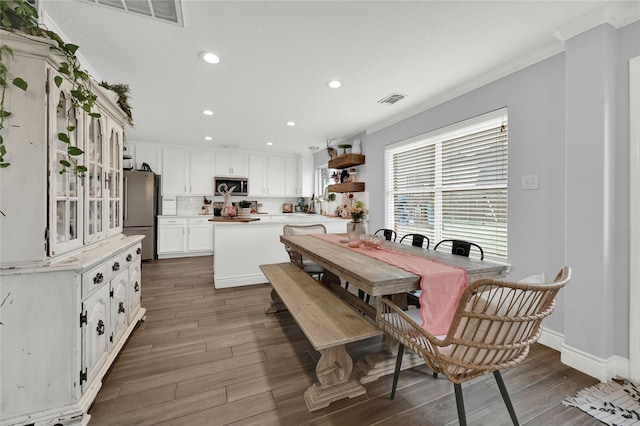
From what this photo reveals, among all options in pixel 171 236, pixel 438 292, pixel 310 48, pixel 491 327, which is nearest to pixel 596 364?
pixel 438 292

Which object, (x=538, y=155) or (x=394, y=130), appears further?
(x=394, y=130)

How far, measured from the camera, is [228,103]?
3.37 meters

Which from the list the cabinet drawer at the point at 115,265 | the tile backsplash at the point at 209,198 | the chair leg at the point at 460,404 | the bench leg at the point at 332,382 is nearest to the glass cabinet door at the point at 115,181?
the cabinet drawer at the point at 115,265

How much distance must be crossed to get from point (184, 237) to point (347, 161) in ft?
12.5

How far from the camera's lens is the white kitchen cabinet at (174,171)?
18.8ft

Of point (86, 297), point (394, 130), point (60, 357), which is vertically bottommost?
point (60, 357)

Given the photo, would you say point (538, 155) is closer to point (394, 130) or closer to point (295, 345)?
point (394, 130)

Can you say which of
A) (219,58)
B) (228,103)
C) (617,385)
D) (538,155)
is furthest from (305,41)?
(617,385)

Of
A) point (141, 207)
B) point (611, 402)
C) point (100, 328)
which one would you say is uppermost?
point (141, 207)

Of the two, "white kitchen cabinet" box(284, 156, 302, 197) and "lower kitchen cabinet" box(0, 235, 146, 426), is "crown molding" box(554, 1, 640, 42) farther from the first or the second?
"white kitchen cabinet" box(284, 156, 302, 197)

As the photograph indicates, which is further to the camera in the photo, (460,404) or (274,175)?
(274,175)

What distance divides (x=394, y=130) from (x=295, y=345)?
3.27m

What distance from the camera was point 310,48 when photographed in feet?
7.14

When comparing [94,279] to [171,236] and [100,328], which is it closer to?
[100,328]
